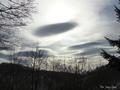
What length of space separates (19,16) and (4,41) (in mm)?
1554

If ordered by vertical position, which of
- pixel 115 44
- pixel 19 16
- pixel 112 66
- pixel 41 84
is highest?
pixel 19 16

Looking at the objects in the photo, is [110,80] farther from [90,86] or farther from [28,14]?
[28,14]

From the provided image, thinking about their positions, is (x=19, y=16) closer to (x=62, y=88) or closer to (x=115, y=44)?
(x=115, y=44)

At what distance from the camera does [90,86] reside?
106m

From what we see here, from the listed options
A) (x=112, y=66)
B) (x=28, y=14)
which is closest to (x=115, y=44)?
(x=112, y=66)

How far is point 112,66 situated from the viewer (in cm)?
1816

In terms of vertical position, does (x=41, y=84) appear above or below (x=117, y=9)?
below

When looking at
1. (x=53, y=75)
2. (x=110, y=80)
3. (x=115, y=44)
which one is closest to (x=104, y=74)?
(x=110, y=80)

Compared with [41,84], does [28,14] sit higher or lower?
higher

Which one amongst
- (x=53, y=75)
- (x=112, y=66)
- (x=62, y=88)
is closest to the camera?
(x=112, y=66)

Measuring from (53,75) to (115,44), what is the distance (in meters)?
139

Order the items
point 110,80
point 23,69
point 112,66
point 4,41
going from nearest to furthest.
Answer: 1. point 4,41
2. point 112,66
3. point 110,80
4. point 23,69

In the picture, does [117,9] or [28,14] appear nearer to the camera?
[28,14]

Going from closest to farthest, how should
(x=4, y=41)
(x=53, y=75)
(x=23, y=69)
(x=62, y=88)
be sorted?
(x=4, y=41), (x=62, y=88), (x=53, y=75), (x=23, y=69)
